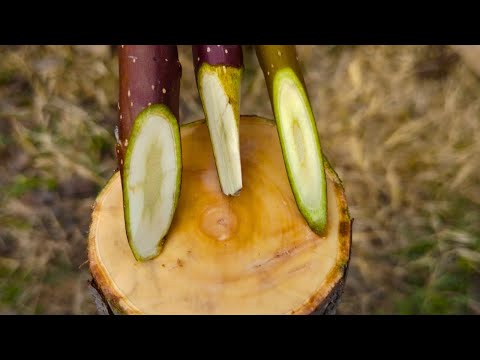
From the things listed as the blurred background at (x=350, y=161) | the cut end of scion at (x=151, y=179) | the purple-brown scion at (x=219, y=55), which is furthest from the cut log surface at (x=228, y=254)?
the blurred background at (x=350, y=161)

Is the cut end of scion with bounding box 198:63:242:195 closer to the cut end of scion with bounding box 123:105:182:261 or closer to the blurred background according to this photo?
the cut end of scion with bounding box 123:105:182:261

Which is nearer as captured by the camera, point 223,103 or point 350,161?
point 223,103

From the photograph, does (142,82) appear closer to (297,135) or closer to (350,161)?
(297,135)

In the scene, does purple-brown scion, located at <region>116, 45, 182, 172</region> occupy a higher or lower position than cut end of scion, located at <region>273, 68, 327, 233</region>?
higher

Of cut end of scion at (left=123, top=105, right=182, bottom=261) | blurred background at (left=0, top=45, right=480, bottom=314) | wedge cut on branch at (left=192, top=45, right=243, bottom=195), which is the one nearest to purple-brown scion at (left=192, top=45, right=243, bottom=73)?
wedge cut on branch at (left=192, top=45, right=243, bottom=195)

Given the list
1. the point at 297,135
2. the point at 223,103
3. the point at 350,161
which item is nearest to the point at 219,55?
the point at 223,103
